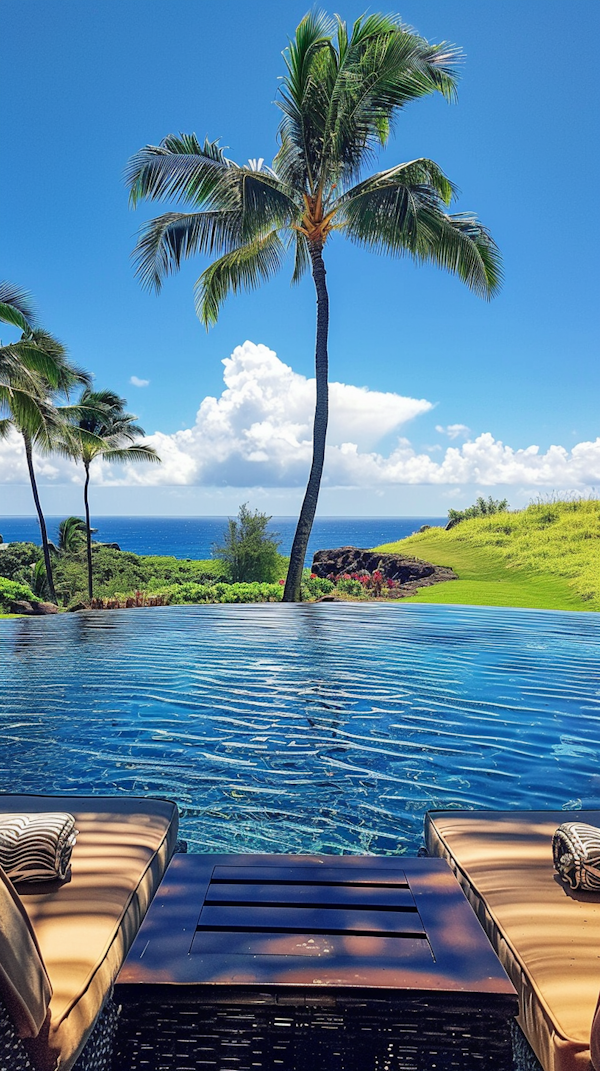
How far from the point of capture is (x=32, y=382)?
1395 cm

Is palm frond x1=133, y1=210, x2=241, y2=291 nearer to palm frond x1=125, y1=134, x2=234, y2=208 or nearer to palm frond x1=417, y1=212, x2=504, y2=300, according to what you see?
palm frond x1=125, y1=134, x2=234, y2=208

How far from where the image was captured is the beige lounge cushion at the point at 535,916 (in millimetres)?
1172

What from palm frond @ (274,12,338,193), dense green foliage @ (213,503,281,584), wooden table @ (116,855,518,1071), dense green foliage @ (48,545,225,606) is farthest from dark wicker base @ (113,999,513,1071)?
dense green foliage @ (48,545,225,606)

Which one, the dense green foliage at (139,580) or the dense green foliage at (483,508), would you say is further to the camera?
the dense green foliage at (483,508)

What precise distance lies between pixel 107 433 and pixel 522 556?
42.5 feet

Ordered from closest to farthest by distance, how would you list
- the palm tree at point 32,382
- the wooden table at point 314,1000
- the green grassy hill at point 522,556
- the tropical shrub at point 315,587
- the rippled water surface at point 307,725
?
1. the wooden table at point 314,1000
2. the rippled water surface at point 307,725
3. the palm tree at point 32,382
4. the tropical shrub at point 315,587
5. the green grassy hill at point 522,556

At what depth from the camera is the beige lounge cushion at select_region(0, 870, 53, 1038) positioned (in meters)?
1.02

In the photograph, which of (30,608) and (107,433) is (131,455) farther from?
(30,608)

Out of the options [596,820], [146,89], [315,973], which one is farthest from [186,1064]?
[146,89]

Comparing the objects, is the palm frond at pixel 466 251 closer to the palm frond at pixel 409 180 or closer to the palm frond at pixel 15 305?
the palm frond at pixel 409 180

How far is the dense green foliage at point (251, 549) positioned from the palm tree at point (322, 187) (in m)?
4.31

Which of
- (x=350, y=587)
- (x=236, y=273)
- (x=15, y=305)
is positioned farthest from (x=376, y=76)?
(x=350, y=587)

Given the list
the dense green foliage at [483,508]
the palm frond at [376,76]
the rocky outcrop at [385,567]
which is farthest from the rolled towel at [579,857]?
the dense green foliage at [483,508]

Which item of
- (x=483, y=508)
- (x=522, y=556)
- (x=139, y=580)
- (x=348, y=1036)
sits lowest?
(x=139, y=580)
